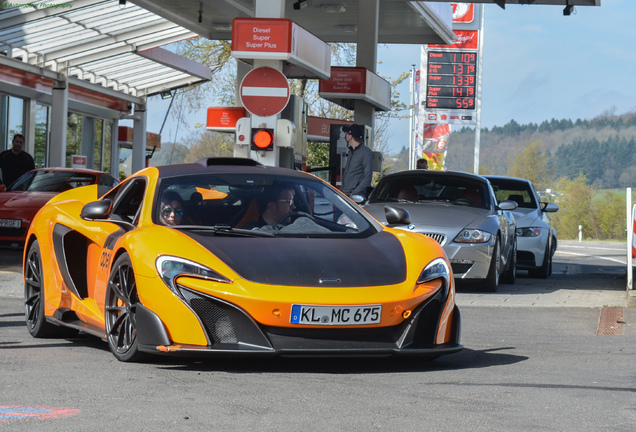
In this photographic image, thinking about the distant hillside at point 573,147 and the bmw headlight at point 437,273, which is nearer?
the bmw headlight at point 437,273

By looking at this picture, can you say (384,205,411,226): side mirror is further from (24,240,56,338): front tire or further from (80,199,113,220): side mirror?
(24,240,56,338): front tire

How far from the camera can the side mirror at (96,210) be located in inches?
266

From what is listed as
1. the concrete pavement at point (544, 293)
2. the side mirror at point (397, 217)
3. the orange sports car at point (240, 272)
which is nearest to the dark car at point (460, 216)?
the concrete pavement at point (544, 293)

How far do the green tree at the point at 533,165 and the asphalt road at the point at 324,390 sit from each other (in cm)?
15174

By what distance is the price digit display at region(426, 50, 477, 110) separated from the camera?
42625 millimetres

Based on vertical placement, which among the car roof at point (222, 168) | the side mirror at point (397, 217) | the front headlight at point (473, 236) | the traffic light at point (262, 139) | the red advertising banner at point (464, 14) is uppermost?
the red advertising banner at point (464, 14)

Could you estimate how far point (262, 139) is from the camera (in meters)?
14.3

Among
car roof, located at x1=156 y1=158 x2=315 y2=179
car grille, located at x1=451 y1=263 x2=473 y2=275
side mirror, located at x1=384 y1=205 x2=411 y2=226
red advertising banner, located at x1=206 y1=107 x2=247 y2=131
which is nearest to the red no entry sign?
car grille, located at x1=451 y1=263 x2=473 y2=275

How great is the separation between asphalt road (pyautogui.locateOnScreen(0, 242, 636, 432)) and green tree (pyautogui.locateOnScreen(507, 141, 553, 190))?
15174cm

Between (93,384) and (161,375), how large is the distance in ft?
1.40

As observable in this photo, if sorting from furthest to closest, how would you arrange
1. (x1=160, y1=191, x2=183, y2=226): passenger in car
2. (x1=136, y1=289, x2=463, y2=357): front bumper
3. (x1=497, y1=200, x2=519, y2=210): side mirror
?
(x1=497, y1=200, x2=519, y2=210): side mirror, (x1=160, y1=191, x2=183, y2=226): passenger in car, (x1=136, y1=289, x2=463, y2=357): front bumper

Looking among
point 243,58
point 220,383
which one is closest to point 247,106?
point 243,58

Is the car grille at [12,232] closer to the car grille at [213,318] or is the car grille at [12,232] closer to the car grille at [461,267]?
the car grille at [461,267]

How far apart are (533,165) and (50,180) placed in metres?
144
